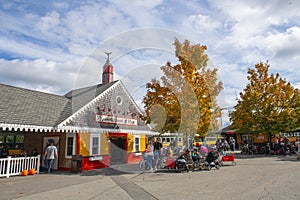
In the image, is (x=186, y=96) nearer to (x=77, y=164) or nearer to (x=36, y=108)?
(x=77, y=164)

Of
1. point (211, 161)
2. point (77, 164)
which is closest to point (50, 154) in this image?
point (77, 164)

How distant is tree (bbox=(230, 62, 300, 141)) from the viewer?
2072 centimetres

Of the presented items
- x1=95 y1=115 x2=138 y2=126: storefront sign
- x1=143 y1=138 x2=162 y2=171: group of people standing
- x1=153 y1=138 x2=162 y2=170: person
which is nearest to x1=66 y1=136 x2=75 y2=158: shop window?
x1=95 y1=115 x2=138 y2=126: storefront sign

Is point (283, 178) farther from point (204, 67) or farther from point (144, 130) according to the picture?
point (144, 130)

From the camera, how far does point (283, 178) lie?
9.45 m

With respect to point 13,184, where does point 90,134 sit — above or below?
above

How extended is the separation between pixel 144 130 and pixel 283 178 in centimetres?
1199

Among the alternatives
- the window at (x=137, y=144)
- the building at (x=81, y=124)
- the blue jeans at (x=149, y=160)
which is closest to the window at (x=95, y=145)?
the building at (x=81, y=124)

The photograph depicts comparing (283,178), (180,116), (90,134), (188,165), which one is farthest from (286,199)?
(90,134)

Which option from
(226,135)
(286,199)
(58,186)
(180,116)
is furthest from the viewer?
(226,135)

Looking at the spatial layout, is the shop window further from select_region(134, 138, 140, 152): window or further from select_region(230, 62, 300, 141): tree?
select_region(230, 62, 300, 141): tree

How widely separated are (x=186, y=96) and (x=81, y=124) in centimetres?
694

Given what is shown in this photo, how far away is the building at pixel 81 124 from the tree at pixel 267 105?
1011cm

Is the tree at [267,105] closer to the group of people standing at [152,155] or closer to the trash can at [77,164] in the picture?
the group of people standing at [152,155]
